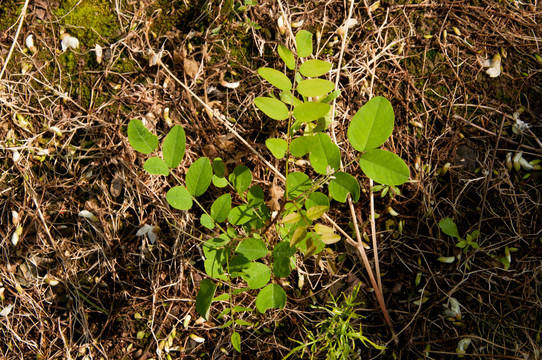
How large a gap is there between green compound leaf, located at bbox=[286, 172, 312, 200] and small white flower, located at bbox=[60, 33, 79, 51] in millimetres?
1290

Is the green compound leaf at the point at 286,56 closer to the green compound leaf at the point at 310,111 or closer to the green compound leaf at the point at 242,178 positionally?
the green compound leaf at the point at 310,111

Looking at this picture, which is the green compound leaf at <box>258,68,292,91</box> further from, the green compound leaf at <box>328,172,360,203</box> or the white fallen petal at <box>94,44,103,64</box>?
the white fallen petal at <box>94,44,103,64</box>

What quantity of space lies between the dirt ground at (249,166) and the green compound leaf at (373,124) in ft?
2.04

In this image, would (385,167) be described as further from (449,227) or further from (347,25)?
(347,25)

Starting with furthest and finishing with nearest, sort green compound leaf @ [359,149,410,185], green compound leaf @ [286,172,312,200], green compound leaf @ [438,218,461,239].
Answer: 1. green compound leaf @ [438,218,461,239]
2. green compound leaf @ [286,172,312,200]
3. green compound leaf @ [359,149,410,185]

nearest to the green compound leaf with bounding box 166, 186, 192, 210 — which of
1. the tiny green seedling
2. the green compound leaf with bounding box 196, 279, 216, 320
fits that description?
the tiny green seedling

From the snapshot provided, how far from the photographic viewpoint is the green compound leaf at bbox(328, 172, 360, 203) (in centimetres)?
133

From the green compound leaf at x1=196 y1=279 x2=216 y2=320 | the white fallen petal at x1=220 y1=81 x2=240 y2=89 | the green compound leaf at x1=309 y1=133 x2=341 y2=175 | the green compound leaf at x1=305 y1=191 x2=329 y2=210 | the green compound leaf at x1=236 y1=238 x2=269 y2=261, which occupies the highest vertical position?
the green compound leaf at x1=309 y1=133 x2=341 y2=175

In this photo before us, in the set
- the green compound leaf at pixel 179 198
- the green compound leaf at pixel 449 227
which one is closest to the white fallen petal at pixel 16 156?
the green compound leaf at pixel 179 198

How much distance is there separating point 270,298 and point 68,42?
1581 mm

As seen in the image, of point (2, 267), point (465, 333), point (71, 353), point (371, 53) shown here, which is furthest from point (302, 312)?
point (2, 267)

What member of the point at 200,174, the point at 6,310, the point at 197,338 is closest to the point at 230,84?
the point at 200,174

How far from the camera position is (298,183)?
1.54 meters

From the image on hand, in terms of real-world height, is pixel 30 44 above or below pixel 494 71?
above
